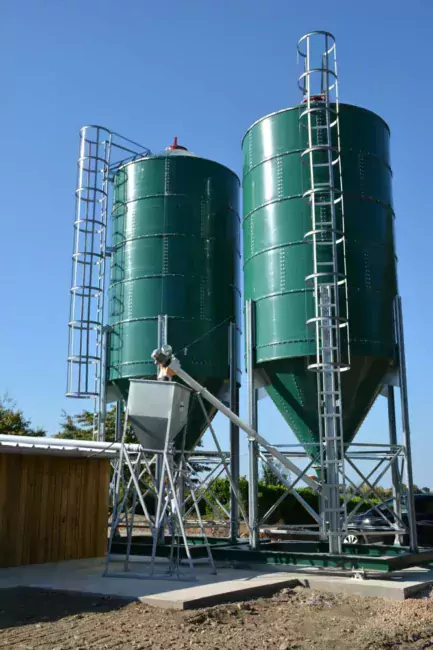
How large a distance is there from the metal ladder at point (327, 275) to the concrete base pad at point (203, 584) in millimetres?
1485

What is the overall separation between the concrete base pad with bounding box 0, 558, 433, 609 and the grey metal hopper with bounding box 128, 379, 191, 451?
252 centimetres

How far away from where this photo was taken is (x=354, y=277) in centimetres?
1537

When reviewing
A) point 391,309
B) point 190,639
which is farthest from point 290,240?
point 190,639

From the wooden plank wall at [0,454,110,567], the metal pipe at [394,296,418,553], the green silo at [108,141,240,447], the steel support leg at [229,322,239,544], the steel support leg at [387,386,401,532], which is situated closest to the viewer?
the wooden plank wall at [0,454,110,567]

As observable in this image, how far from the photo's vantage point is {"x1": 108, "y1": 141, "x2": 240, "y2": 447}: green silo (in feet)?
57.5

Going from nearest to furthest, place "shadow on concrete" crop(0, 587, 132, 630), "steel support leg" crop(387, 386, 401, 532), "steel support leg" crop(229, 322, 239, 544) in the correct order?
1. "shadow on concrete" crop(0, 587, 132, 630)
2. "steel support leg" crop(387, 386, 401, 532)
3. "steel support leg" crop(229, 322, 239, 544)

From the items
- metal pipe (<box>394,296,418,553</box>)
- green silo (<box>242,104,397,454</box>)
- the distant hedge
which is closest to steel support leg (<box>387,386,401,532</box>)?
metal pipe (<box>394,296,418,553</box>)

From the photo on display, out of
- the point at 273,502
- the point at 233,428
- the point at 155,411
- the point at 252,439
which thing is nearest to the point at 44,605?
the point at 155,411

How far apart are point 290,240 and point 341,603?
774 centimetres

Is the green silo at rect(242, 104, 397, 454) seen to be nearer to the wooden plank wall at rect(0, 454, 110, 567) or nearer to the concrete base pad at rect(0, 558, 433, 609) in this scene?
the concrete base pad at rect(0, 558, 433, 609)

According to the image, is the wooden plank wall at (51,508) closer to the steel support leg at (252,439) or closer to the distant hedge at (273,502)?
Answer: the steel support leg at (252,439)

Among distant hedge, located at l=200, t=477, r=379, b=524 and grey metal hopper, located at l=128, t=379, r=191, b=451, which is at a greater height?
grey metal hopper, located at l=128, t=379, r=191, b=451

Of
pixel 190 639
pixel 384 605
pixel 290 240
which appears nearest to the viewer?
pixel 190 639

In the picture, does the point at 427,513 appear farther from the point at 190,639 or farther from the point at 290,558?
the point at 190,639
